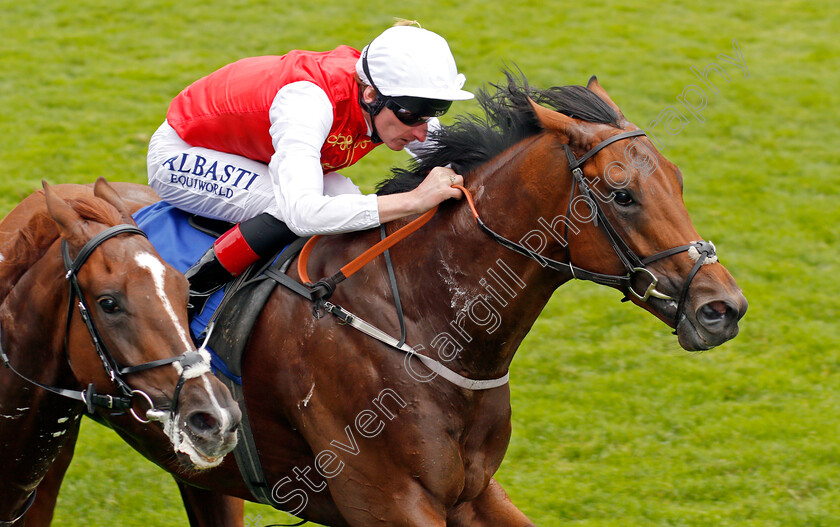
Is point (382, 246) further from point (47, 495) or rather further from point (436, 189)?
point (47, 495)

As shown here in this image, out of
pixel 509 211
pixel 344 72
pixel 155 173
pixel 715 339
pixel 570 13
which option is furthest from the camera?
pixel 570 13

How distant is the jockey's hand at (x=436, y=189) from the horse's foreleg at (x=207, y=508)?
6.46 ft

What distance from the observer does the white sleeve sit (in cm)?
338

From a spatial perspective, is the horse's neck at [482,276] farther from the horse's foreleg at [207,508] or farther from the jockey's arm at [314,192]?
the horse's foreleg at [207,508]

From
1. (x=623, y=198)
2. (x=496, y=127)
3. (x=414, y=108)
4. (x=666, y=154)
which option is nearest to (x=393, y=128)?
(x=414, y=108)

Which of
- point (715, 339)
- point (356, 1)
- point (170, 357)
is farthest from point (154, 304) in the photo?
point (356, 1)

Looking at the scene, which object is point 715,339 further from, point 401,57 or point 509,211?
point 401,57

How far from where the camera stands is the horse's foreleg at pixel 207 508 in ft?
15.0

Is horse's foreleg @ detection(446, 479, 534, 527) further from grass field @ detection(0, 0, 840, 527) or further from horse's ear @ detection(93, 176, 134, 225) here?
horse's ear @ detection(93, 176, 134, 225)

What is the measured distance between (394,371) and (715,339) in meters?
1.11

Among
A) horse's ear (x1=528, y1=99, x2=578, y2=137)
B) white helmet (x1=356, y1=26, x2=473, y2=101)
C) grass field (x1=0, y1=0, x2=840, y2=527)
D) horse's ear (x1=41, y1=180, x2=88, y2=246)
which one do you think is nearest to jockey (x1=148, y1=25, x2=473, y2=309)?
white helmet (x1=356, y1=26, x2=473, y2=101)

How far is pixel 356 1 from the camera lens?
1226 cm

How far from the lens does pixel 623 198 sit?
3189 millimetres

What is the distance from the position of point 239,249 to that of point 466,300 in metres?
0.92
